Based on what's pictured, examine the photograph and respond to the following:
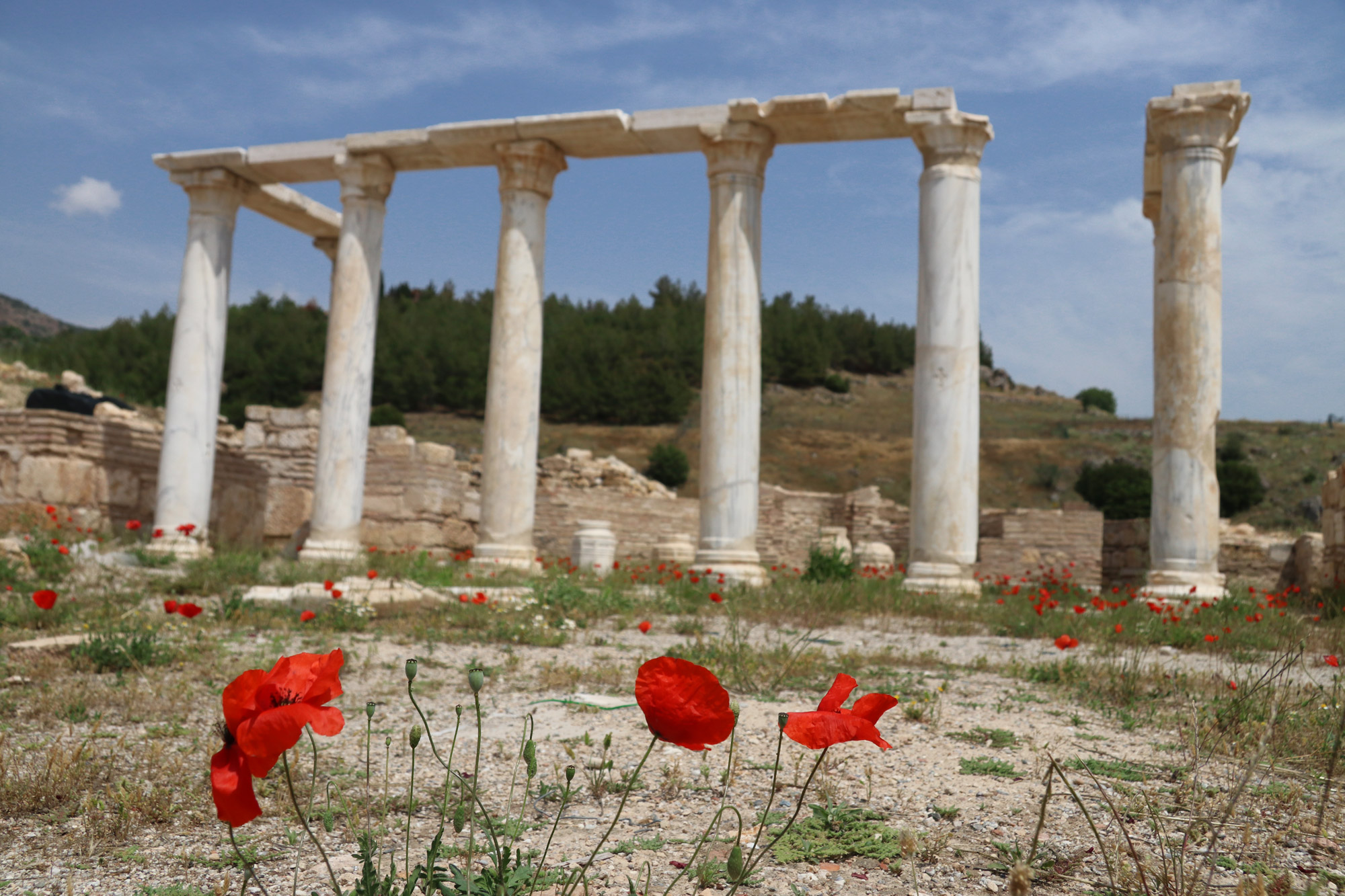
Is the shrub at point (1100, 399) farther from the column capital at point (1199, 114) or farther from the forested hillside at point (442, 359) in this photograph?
the column capital at point (1199, 114)

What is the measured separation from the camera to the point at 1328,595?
11688mm

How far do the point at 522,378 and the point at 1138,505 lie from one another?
19.0 metres

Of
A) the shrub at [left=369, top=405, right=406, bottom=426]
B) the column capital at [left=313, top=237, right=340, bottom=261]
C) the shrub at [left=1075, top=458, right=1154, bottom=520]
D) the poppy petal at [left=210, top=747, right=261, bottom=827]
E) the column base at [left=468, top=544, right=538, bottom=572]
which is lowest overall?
the column base at [left=468, top=544, right=538, bottom=572]

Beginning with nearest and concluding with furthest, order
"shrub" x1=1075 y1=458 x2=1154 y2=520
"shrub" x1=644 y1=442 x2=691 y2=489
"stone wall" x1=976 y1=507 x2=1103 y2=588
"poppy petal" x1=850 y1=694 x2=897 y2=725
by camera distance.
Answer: "poppy petal" x1=850 y1=694 x2=897 y2=725, "stone wall" x1=976 y1=507 x2=1103 y2=588, "shrub" x1=1075 y1=458 x2=1154 y2=520, "shrub" x1=644 y1=442 x2=691 y2=489

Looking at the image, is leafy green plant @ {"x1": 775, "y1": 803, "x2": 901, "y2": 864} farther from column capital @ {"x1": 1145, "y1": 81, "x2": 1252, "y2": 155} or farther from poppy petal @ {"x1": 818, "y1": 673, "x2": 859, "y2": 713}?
column capital @ {"x1": 1145, "y1": 81, "x2": 1252, "y2": 155}

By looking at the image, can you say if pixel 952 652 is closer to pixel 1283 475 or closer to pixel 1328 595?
pixel 1328 595

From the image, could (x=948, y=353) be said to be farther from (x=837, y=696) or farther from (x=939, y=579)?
(x=837, y=696)

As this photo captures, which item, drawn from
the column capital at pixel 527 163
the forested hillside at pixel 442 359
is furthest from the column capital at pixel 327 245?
the forested hillside at pixel 442 359

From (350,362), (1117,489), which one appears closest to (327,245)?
(350,362)

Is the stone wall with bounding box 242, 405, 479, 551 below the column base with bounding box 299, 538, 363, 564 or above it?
above

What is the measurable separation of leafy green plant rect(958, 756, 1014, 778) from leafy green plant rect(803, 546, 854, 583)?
324 inches

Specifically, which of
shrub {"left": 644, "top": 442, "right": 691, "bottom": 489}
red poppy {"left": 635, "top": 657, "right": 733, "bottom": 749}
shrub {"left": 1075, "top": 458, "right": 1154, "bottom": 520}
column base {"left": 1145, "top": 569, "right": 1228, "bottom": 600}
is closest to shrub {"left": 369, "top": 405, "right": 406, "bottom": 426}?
shrub {"left": 644, "top": 442, "right": 691, "bottom": 489}

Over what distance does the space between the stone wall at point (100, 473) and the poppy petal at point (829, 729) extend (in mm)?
15618

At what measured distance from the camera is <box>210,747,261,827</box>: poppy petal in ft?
4.96
